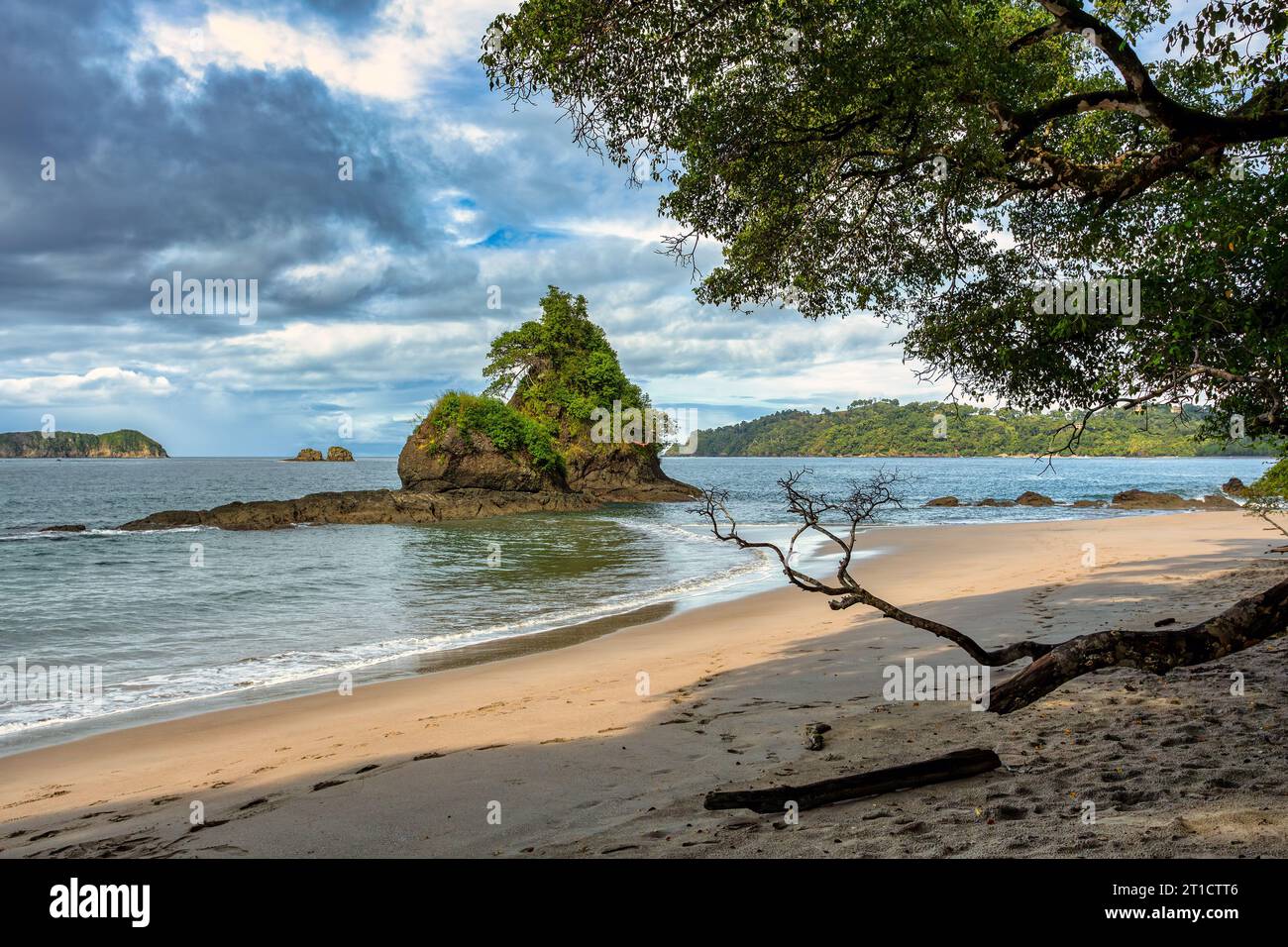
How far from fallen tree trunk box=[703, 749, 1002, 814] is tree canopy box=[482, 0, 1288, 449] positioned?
9.51ft

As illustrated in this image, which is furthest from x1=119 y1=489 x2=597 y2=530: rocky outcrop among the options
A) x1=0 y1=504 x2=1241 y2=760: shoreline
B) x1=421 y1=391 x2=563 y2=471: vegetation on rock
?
x1=0 y1=504 x2=1241 y2=760: shoreline

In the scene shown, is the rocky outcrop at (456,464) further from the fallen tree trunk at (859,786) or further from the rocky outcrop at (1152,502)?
the fallen tree trunk at (859,786)

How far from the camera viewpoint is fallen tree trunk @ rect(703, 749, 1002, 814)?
4891 mm

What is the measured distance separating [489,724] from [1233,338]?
26.8 feet

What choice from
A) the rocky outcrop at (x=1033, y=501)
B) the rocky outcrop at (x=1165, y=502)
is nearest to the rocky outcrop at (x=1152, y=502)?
the rocky outcrop at (x=1165, y=502)

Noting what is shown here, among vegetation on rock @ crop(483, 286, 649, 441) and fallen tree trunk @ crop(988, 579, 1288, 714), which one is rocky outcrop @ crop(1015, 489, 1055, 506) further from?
fallen tree trunk @ crop(988, 579, 1288, 714)

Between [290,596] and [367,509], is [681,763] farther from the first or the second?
[367,509]

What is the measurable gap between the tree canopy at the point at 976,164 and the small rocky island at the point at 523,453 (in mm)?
39973

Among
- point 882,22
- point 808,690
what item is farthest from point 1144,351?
point 808,690

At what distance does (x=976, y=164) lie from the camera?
23.4 ft

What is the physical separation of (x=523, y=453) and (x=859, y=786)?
5205cm

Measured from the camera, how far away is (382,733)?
28.3 feet
